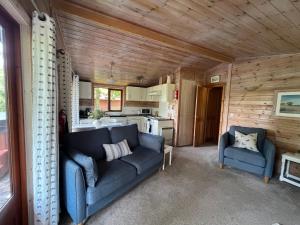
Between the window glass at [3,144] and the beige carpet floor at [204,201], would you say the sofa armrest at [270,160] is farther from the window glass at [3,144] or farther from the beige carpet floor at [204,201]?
the window glass at [3,144]

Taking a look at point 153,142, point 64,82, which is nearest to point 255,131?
point 153,142

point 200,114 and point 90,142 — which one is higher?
point 200,114

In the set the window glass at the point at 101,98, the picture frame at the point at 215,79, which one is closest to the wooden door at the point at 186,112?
the picture frame at the point at 215,79

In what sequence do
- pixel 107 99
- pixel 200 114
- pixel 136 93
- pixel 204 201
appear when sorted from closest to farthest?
1. pixel 204 201
2. pixel 200 114
3. pixel 107 99
4. pixel 136 93

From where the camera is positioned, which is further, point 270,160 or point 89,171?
point 270,160

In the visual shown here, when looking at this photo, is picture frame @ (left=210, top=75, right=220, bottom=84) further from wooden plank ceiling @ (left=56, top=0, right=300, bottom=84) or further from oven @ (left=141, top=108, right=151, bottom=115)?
oven @ (left=141, top=108, right=151, bottom=115)

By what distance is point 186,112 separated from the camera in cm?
495

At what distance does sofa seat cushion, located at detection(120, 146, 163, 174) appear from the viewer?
2403mm

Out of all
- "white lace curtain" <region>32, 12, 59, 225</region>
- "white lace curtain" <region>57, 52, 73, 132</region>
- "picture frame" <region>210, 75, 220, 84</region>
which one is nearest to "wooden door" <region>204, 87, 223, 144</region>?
"picture frame" <region>210, 75, 220, 84</region>

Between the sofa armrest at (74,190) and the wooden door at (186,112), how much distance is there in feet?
11.6

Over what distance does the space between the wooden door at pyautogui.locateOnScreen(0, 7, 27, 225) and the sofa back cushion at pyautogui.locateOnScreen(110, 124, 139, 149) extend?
1.46 meters

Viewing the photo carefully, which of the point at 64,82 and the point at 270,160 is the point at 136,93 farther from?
the point at 270,160

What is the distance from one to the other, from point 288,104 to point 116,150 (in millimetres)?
3538

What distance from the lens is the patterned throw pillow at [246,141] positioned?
316cm
